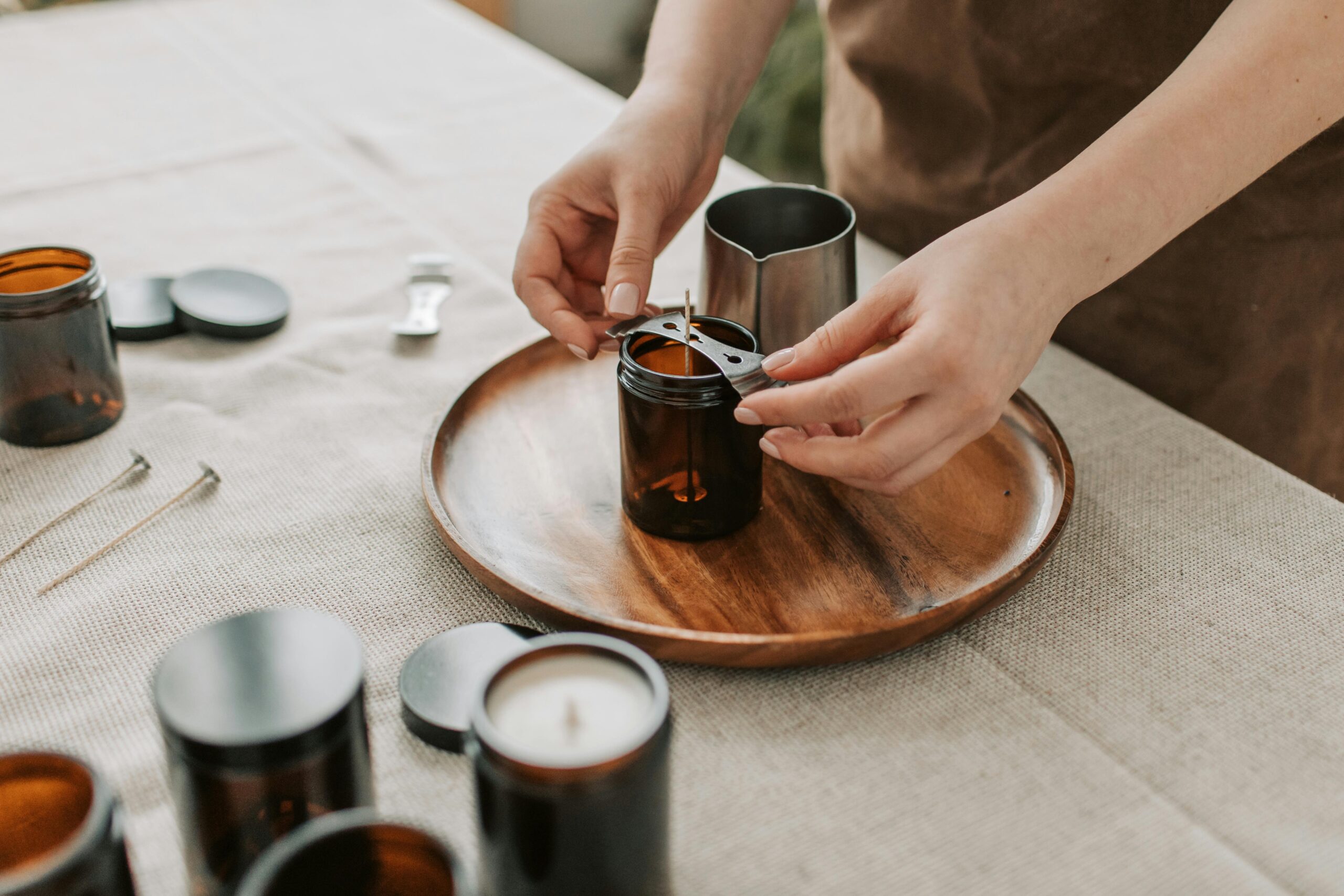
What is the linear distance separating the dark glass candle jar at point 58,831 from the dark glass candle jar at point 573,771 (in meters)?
0.14

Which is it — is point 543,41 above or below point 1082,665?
below

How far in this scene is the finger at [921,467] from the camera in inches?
25.8

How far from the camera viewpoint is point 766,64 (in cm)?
227

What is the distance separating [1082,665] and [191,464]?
2.11 feet

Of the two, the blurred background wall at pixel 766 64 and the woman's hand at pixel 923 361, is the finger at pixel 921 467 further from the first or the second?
the blurred background wall at pixel 766 64

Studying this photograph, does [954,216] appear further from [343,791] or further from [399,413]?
[343,791]

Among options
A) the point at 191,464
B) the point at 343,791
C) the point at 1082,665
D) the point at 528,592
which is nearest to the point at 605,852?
the point at 343,791

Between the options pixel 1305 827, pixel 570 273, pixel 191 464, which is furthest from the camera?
pixel 570 273

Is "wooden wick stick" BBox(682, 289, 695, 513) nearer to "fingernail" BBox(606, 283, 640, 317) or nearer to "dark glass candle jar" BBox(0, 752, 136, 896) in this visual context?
"fingernail" BBox(606, 283, 640, 317)

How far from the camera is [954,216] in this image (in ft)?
3.70

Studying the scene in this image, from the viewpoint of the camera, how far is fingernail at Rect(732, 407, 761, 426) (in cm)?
64

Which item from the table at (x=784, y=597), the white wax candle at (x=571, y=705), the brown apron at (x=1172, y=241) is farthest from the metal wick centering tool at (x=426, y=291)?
the white wax candle at (x=571, y=705)

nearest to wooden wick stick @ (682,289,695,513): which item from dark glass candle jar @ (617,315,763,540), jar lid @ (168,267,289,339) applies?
dark glass candle jar @ (617,315,763,540)

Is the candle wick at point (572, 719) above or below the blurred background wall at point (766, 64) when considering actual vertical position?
above
